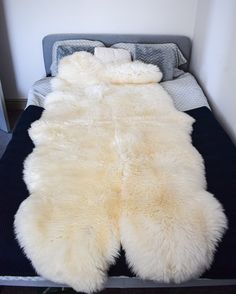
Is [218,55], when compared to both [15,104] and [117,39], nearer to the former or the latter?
[117,39]

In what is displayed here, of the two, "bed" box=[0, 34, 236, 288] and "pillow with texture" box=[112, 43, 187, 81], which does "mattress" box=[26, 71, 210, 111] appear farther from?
"pillow with texture" box=[112, 43, 187, 81]

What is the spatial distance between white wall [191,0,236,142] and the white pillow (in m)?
0.69

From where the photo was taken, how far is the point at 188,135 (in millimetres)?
1649

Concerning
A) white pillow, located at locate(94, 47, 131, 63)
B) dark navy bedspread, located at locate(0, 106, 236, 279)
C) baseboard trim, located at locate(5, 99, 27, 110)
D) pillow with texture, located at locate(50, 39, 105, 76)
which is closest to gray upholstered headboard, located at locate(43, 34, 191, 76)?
pillow with texture, located at locate(50, 39, 105, 76)

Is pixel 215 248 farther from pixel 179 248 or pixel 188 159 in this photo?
pixel 188 159

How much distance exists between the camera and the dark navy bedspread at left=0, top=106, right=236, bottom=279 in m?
1.05

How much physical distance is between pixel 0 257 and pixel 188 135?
119 centimetres

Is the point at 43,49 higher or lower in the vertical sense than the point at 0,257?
higher

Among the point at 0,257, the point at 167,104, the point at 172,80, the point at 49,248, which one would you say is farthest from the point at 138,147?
the point at 172,80

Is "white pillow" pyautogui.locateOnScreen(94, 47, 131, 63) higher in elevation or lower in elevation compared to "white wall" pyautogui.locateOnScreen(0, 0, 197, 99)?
lower

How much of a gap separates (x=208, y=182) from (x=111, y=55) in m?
1.55

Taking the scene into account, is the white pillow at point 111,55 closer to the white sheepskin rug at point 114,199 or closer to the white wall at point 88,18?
the white wall at point 88,18

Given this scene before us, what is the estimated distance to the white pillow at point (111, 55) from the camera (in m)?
2.39

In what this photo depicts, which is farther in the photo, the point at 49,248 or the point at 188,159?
the point at 188,159
